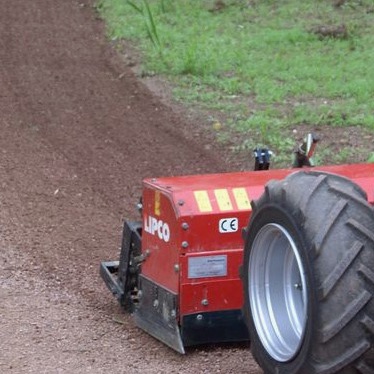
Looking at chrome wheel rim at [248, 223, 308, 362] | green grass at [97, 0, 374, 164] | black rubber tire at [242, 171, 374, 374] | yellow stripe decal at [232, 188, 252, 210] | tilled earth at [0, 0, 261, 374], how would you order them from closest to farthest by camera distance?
black rubber tire at [242, 171, 374, 374], chrome wheel rim at [248, 223, 308, 362], yellow stripe decal at [232, 188, 252, 210], tilled earth at [0, 0, 261, 374], green grass at [97, 0, 374, 164]

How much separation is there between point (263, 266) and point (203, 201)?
29.4 inches

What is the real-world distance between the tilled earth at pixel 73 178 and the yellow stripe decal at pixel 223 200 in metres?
0.76

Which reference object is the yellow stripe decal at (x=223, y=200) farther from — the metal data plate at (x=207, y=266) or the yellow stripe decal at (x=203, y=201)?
the metal data plate at (x=207, y=266)

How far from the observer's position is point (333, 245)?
3.97 m

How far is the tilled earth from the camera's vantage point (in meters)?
5.50

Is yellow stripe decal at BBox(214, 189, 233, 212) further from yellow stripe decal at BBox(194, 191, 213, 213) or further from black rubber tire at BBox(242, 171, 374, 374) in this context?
black rubber tire at BBox(242, 171, 374, 374)

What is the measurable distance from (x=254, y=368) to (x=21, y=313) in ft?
5.09

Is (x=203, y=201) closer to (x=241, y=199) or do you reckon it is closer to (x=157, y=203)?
(x=241, y=199)

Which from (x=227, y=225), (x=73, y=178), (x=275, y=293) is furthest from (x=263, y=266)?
(x=73, y=178)

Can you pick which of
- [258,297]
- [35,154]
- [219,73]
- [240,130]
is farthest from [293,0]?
[258,297]

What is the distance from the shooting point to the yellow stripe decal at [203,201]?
5285 mm

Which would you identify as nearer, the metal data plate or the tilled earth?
the metal data plate

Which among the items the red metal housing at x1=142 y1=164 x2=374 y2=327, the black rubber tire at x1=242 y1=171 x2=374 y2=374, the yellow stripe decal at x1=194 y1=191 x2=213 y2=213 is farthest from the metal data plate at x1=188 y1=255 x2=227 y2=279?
the black rubber tire at x1=242 y1=171 x2=374 y2=374

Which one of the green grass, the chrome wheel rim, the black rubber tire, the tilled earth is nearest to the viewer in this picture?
the black rubber tire
